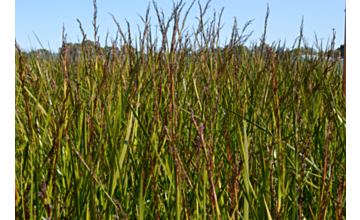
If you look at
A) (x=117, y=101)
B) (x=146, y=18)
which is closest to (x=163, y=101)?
(x=117, y=101)

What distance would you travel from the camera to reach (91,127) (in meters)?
0.98

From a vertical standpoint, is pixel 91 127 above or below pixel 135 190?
above

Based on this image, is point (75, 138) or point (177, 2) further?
point (75, 138)

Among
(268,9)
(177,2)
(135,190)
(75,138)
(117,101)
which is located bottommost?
(135,190)

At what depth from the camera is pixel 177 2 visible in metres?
1.21

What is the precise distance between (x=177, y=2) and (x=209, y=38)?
3.20 ft
